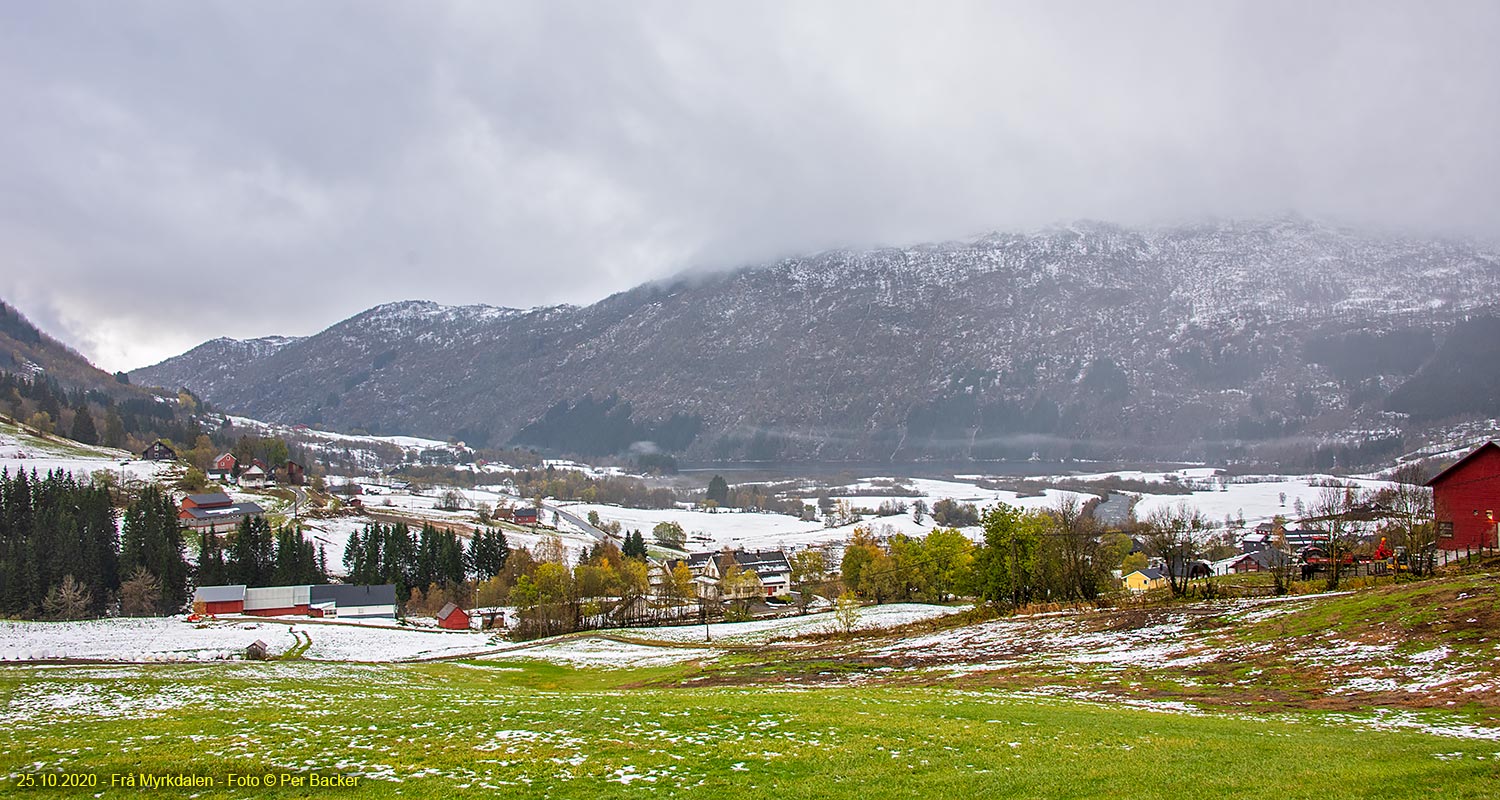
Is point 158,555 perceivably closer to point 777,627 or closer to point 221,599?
point 221,599

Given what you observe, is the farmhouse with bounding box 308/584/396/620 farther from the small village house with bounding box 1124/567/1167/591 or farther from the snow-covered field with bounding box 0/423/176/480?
the snow-covered field with bounding box 0/423/176/480

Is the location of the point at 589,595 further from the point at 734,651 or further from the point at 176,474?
the point at 176,474

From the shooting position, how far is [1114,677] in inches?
1313

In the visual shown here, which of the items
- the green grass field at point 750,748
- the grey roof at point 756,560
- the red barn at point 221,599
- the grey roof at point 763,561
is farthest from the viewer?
the grey roof at point 756,560

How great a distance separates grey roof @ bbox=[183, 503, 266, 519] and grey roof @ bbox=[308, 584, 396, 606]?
A: 205 feet

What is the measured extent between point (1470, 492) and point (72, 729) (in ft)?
295

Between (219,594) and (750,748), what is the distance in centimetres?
10873

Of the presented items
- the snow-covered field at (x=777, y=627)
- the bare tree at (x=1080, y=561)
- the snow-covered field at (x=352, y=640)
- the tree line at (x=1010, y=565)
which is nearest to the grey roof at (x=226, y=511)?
the snow-covered field at (x=352, y=640)

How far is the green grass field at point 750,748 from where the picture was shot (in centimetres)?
1606

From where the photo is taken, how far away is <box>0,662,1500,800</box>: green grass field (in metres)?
16.1

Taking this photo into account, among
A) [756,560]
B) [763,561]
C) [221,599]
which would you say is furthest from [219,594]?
[763,561]

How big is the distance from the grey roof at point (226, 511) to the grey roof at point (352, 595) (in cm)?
6239

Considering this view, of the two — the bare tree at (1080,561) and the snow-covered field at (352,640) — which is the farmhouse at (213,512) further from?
the bare tree at (1080,561)

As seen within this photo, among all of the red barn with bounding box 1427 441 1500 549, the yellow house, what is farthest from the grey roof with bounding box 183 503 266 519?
the red barn with bounding box 1427 441 1500 549
